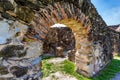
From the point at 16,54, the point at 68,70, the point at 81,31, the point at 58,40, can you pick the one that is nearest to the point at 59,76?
the point at 68,70

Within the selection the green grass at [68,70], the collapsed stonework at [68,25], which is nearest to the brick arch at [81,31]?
the collapsed stonework at [68,25]

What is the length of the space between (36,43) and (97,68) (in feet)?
14.1

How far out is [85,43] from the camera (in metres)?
6.87

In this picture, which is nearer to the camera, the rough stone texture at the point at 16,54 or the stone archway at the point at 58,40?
the rough stone texture at the point at 16,54

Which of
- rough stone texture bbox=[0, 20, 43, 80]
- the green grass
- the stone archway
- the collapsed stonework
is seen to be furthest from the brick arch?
the stone archway

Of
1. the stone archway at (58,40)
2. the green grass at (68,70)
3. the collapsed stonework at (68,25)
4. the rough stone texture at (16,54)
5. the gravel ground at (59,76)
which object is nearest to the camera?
the rough stone texture at (16,54)

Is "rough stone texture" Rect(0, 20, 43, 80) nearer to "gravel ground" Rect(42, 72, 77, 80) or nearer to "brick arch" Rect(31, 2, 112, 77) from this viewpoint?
"brick arch" Rect(31, 2, 112, 77)

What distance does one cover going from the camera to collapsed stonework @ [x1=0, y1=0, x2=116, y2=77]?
338 cm

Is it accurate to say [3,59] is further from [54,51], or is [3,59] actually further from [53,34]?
[53,34]

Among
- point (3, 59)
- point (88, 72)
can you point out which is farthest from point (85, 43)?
point (3, 59)

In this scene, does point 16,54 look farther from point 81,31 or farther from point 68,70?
point 68,70

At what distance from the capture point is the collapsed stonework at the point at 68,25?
3.38 meters

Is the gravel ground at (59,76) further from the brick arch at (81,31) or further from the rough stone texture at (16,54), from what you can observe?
the rough stone texture at (16,54)

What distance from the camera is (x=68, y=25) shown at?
20.7 feet
